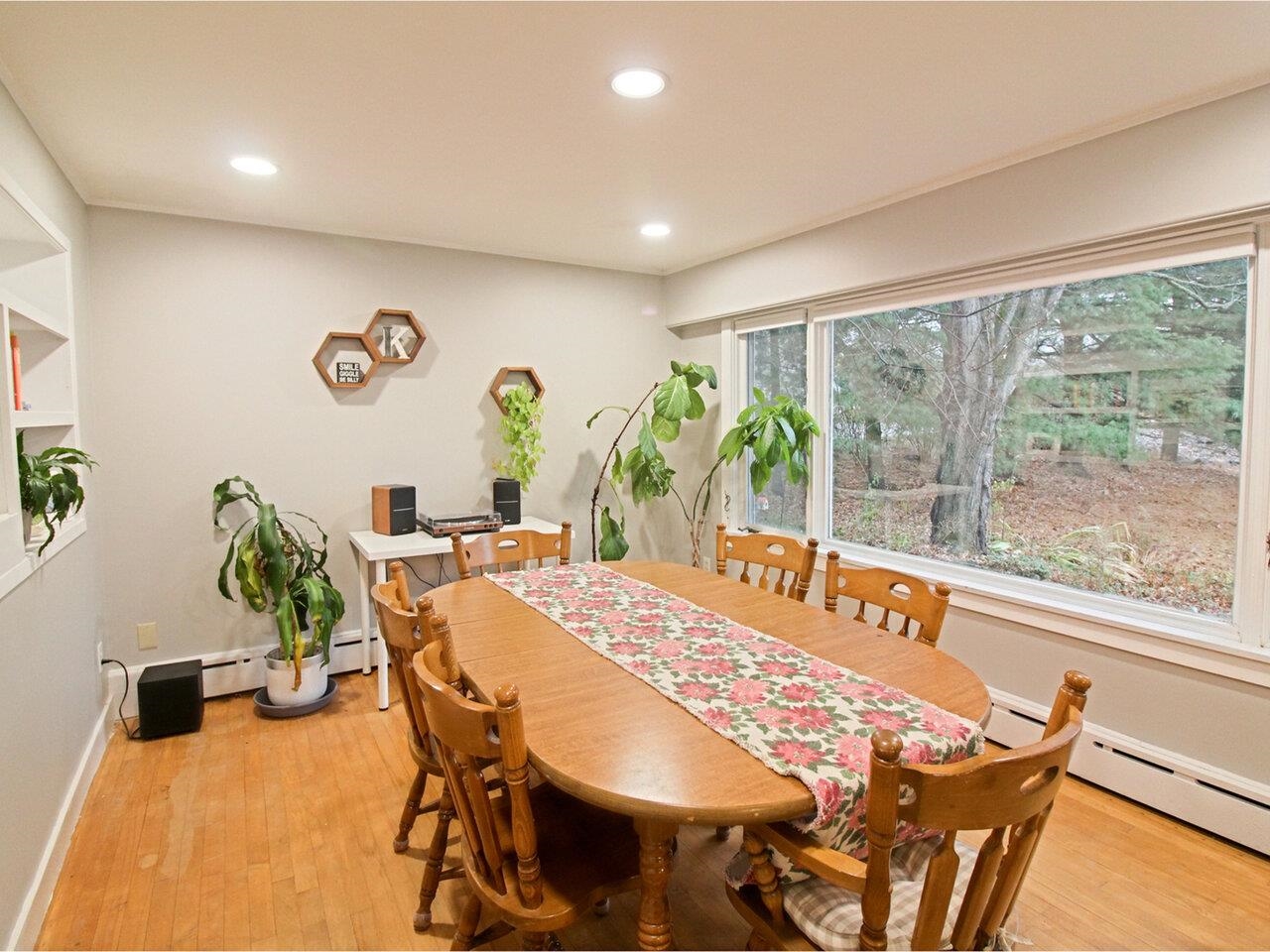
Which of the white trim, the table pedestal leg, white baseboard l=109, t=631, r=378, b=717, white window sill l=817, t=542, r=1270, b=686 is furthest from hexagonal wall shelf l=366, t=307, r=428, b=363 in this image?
the table pedestal leg

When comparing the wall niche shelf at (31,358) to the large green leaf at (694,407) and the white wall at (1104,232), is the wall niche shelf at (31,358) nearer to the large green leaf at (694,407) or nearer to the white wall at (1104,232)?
the large green leaf at (694,407)

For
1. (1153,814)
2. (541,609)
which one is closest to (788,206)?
(541,609)

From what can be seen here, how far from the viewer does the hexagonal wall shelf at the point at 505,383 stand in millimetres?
3832

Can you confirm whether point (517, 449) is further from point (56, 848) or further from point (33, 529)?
point (56, 848)

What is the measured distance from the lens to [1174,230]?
214 cm

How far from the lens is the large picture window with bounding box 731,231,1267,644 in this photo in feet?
7.18

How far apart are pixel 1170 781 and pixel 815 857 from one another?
75.5 inches

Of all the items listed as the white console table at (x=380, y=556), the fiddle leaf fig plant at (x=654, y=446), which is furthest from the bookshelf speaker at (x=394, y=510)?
the fiddle leaf fig plant at (x=654, y=446)

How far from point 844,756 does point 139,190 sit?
11.0ft

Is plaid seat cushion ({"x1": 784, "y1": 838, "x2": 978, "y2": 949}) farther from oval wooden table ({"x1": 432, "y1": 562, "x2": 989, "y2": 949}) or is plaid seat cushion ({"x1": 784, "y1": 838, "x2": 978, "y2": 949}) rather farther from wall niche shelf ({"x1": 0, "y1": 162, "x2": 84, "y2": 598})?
wall niche shelf ({"x1": 0, "y1": 162, "x2": 84, "y2": 598})

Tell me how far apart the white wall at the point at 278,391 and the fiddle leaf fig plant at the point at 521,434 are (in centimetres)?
15

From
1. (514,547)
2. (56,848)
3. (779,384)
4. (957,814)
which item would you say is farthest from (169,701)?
(779,384)

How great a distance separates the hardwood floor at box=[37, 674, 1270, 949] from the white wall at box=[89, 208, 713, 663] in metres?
0.97

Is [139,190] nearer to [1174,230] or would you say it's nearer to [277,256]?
[277,256]
